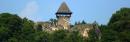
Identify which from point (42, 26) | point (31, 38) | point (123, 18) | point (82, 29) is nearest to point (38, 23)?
point (42, 26)

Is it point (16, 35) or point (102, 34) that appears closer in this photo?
point (102, 34)

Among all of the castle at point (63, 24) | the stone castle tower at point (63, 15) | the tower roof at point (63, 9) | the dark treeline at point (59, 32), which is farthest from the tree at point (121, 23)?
the tower roof at point (63, 9)

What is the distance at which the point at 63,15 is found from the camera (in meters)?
135

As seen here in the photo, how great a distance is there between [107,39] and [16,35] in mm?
24177

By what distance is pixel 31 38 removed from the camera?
358 feet

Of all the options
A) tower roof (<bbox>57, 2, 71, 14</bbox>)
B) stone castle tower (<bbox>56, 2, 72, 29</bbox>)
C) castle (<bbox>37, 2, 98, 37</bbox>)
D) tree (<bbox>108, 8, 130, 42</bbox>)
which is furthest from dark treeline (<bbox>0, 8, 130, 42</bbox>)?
tower roof (<bbox>57, 2, 71, 14</bbox>)

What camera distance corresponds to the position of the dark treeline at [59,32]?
310 feet

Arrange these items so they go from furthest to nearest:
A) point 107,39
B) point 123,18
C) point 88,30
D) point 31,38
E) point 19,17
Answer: point 19,17 < point 88,30 < point 31,38 < point 123,18 < point 107,39

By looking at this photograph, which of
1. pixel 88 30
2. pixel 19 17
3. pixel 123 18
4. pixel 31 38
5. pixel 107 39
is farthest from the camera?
pixel 19 17

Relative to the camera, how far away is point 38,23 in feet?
427

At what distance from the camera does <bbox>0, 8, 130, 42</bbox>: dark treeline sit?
3716 inches

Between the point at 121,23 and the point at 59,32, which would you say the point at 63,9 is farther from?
the point at 121,23

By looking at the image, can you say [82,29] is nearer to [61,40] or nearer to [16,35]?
[16,35]

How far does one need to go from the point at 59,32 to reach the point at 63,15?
2394 centimetres
